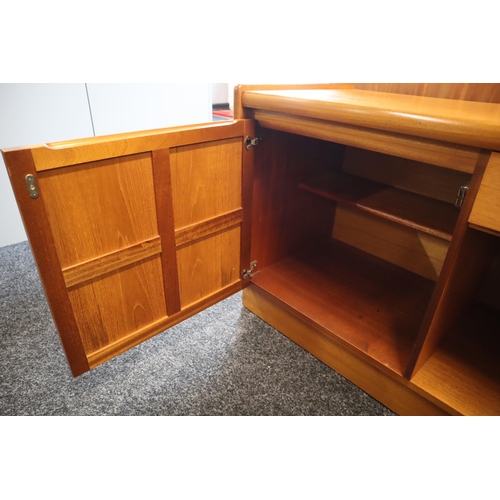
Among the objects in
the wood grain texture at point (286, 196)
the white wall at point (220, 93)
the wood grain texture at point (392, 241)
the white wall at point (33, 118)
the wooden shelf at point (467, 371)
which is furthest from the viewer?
the white wall at point (220, 93)

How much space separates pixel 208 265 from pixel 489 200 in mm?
614

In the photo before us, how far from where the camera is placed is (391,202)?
3.28 feet

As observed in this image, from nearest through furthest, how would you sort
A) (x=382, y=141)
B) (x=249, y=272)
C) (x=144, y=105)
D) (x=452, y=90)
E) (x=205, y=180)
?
1. (x=382, y=141)
2. (x=205, y=180)
3. (x=452, y=90)
4. (x=249, y=272)
5. (x=144, y=105)

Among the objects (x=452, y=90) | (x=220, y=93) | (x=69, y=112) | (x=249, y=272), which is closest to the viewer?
(x=452, y=90)

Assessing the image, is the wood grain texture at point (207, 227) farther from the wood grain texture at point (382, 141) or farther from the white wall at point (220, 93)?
the white wall at point (220, 93)

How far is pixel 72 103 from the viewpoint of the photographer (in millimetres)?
1498

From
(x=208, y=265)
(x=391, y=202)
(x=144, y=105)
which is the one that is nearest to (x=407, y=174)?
(x=391, y=202)

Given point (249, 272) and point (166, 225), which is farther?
point (249, 272)

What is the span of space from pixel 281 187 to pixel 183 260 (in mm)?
406

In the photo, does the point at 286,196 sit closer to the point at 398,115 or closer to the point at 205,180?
the point at 205,180

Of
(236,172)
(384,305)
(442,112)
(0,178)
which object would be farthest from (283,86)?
(0,178)

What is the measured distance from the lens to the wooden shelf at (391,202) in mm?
849

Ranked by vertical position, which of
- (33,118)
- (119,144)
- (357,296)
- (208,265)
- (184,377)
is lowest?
(184,377)

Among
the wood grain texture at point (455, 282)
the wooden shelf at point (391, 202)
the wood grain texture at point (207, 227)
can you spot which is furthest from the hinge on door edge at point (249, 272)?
the wood grain texture at point (455, 282)
